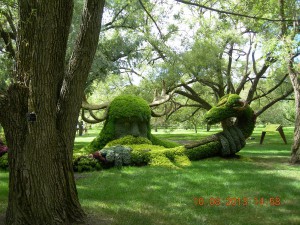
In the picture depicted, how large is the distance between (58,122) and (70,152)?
0.54 metres

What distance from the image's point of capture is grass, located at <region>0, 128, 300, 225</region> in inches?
234

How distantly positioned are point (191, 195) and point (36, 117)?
426cm

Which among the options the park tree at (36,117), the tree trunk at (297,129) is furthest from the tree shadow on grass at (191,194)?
the tree trunk at (297,129)

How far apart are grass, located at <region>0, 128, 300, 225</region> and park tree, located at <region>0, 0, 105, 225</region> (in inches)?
49.6

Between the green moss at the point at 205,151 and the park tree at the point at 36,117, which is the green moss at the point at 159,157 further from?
the park tree at the point at 36,117

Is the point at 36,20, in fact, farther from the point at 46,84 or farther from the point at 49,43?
the point at 46,84

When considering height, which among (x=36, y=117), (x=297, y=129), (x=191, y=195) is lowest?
(x=191, y=195)

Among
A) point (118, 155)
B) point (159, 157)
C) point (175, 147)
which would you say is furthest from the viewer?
point (175, 147)

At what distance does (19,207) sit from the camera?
4871 mm

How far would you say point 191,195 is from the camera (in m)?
7.63

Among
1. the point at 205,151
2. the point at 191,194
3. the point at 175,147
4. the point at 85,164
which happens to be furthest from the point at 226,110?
the point at 191,194

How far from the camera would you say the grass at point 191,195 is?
19.5 ft

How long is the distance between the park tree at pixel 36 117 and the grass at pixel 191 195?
1261 mm

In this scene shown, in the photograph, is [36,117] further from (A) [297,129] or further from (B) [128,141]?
(A) [297,129]
